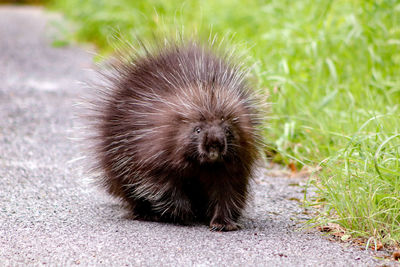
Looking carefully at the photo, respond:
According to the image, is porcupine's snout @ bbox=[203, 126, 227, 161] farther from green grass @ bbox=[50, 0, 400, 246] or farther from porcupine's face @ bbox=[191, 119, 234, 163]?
green grass @ bbox=[50, 0, 400, 246]

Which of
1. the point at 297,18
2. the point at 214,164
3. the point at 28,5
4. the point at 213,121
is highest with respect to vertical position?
the point at 28,5

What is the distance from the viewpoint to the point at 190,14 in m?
11.9

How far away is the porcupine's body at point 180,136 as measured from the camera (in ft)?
12.2

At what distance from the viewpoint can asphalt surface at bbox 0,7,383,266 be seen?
3.31m

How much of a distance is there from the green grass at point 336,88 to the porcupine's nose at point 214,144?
34.2 inches

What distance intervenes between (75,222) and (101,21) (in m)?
9.13

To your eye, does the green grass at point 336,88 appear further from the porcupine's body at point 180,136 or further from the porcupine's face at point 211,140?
the porcupine's face at point 211,140

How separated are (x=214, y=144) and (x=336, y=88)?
10.5 ft

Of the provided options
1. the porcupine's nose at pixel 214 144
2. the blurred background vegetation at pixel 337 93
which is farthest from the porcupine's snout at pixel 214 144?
the blurred background vegetation at pixel 337 93

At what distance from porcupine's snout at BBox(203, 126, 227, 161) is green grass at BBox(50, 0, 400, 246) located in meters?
0.86

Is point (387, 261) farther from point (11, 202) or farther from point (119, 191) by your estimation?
point (11, 202)

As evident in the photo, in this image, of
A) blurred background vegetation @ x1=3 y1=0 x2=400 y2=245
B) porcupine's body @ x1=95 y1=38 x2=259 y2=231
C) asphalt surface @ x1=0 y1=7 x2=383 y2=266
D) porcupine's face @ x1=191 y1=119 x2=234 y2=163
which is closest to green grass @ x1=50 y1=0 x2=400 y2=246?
blurred background vegetation @ x1=3 y1=0 x2=400 y2=245

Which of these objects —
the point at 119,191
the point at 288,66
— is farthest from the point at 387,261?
the point at 288,66

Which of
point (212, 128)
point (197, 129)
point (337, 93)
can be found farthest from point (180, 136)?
point (337, 93)
